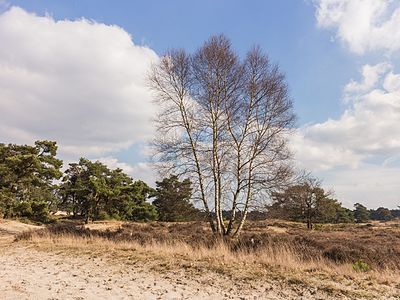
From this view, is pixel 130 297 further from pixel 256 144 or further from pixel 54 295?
pixel 256 144

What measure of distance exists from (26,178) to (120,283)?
30808mm

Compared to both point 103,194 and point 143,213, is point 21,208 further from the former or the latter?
point 143,213

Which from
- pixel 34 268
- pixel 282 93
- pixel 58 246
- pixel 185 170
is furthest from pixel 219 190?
pixel 34 268

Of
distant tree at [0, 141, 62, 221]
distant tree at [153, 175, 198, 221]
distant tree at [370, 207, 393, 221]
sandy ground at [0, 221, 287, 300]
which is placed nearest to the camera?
sandy ground at [0, 221, 287, 300]

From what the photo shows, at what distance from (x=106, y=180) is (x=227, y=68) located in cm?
3055

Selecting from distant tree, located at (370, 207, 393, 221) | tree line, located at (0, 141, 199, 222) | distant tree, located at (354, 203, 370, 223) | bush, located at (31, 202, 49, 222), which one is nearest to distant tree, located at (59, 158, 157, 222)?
tree line, located at (0, 141, 199, 222)

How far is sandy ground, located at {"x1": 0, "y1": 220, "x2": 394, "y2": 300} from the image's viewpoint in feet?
22.8

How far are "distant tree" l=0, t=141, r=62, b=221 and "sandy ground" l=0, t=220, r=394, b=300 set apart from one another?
24611mm

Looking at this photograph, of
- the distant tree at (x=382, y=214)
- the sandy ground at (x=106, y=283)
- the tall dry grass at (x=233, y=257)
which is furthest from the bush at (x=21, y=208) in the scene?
the distant tree at (x=382, y=214)

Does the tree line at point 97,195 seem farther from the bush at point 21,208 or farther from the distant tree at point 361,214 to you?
the distant tree at point 361,214

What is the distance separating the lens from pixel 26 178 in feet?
114

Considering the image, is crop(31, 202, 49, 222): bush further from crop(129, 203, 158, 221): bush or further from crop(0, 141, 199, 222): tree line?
crop(129, 203, 158, 221): bush

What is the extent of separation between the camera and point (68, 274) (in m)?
8.99

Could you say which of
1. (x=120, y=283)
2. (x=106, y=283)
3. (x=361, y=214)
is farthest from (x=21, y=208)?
(x=361, y=214)
